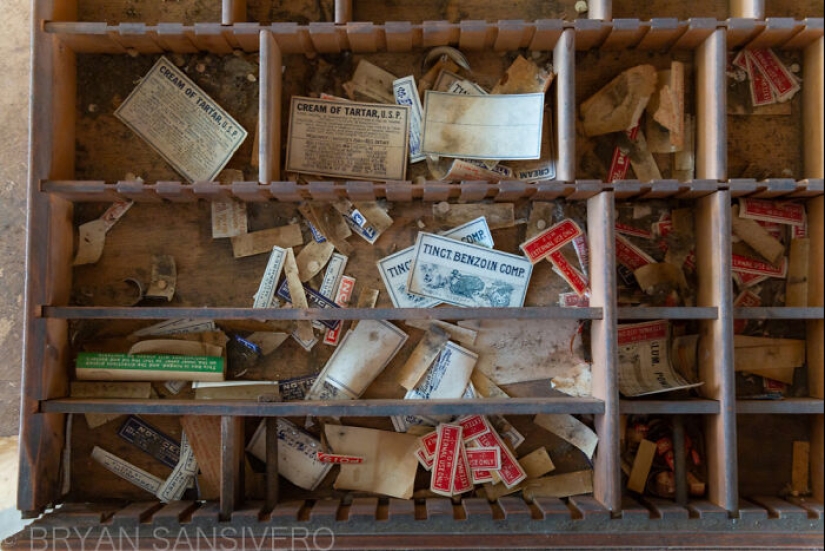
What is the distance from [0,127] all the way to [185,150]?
1.12m

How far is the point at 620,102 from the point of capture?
2.68 m

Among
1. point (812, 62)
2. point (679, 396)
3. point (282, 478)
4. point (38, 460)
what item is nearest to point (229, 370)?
point (282, 478)

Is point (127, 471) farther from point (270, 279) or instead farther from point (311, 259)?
point (311, 259)

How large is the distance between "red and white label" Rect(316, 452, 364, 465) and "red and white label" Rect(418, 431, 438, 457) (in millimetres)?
275

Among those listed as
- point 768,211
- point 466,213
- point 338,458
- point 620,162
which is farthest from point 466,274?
point 768,211

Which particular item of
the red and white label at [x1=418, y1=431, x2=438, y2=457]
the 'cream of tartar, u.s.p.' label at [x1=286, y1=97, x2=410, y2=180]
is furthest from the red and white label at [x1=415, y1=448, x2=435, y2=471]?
the 'cream of tartar, u.s.p.' label at [x1=286, y1=97, x2=410, y2=180]

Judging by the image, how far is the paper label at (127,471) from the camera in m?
2.64

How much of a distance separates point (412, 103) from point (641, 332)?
1444 millimetres

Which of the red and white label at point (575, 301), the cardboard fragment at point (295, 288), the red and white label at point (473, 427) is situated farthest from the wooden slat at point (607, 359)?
the cardboard fragment at point (295, 288)

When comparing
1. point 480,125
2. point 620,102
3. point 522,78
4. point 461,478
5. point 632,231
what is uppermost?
point 522,78

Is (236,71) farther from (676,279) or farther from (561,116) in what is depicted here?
(676,279)

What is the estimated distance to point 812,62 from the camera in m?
2.67

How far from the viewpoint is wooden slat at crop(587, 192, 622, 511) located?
2393 millimetres

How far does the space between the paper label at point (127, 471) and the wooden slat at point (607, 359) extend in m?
1.90
